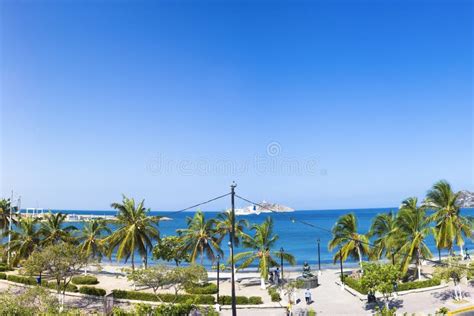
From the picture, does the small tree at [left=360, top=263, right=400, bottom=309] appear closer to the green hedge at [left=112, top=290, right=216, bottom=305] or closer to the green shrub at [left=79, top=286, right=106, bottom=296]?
the green hedge at [left=112, top=290, right=216, bottom=305]

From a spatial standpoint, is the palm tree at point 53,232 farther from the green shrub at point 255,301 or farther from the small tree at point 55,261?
the green shrub at point 255,301

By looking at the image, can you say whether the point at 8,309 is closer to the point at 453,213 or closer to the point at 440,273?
the point at 440,273

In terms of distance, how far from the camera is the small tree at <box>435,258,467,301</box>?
24.2 metres

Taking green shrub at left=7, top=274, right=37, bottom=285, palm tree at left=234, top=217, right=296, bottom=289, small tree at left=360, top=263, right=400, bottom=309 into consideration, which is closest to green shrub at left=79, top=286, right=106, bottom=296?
green shrub at left=7, top=274, right=37, bottom=285

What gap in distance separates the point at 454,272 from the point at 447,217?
5.82 m

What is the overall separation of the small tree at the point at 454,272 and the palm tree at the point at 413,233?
13.0 ft

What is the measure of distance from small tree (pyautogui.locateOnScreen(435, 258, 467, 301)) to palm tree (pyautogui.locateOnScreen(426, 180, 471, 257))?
8.90ft

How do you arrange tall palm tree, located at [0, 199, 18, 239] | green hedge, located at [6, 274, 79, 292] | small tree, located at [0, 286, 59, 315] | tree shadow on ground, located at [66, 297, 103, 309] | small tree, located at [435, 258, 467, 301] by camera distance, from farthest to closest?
tall palm tree, located at [0, 199, 18, 239] < green hedge, located at [6, 274, 79, 292] < tree shadow on ground, located at [66, 297, 103, 309] < small tree, located at [435, 258, 467, 301] < small tree, located at [0, 286, 59, 315]

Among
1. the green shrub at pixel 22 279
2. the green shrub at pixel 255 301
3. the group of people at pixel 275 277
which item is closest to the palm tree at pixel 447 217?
the group of people at pixel 275 277

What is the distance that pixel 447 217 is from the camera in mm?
28828

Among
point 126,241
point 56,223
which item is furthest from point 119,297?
point 56,223

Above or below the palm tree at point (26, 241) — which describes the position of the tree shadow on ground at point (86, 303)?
below

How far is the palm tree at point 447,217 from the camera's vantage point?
93.2 feet

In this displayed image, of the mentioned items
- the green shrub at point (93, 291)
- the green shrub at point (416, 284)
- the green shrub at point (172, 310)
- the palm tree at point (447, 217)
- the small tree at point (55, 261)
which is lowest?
the green shrub at point (93, 291)
